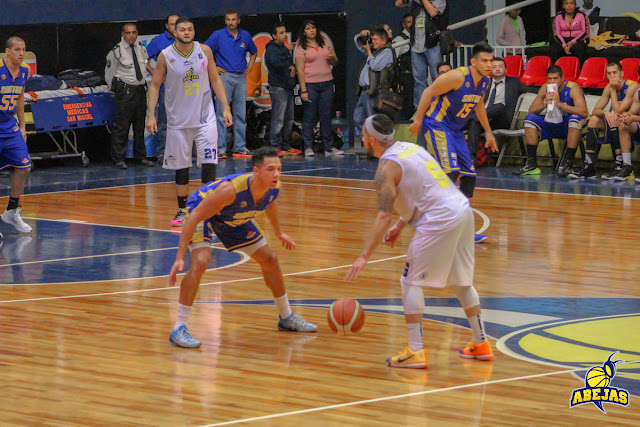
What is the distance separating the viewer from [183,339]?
711 centimetres

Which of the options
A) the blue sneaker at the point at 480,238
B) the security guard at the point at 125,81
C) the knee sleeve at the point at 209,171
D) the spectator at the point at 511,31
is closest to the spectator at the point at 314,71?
the security guard at the point at 125,81

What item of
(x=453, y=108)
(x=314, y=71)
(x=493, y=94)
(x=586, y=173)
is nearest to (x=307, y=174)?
(x=314, y=71)

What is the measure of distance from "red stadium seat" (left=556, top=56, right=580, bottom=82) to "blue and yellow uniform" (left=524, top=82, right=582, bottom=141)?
144cm

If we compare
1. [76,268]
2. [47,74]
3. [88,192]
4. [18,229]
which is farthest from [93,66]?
[76,268]

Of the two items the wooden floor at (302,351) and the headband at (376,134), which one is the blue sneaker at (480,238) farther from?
the headband at (376,134)

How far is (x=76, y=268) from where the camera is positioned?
991 cm

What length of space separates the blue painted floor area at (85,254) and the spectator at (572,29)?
8323mm

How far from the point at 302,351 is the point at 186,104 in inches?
219

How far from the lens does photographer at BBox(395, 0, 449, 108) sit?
56.0 feet

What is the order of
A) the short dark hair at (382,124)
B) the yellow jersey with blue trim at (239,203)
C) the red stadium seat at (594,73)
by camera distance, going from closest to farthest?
the short dark hair at (382,124)
the yellow jersey with blue trim at (239,203)
the red stadium seat at (594,73)

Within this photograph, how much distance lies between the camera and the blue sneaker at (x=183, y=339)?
23.3ft

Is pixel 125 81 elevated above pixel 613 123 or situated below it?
above

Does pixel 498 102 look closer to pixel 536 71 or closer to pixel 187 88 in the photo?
pixel 536 71

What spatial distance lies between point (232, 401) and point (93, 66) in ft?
45.1
